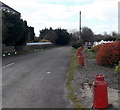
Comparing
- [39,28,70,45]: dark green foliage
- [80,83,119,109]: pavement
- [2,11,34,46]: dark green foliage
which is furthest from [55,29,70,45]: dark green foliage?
[80,83,119,109]: pavement

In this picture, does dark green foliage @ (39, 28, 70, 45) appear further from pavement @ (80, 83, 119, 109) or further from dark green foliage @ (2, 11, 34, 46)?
pavement @ (80, 83, 119, 109)

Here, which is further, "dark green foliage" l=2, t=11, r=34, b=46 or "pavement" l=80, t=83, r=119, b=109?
"dark green foliage" l=2, t=11, r=34, b=46

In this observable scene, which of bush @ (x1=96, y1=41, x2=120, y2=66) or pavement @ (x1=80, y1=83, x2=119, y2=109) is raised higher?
bush @ (x1=96, y1=41, x2=120, y2=66)

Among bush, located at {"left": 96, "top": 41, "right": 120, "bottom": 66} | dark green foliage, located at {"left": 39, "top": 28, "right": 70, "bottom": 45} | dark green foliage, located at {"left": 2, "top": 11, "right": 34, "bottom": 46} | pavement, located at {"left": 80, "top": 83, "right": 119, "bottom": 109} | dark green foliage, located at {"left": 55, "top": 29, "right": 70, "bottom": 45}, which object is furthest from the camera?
dark green foliage, located at {"left": 55, "top": 29, "right": 70, "bottom": 45}

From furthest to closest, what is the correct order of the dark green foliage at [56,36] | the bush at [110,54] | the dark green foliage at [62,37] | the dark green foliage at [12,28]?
the dark green foliage at [62,37] < the dark green foliage at [56,36] < the dark green foliage at [12,28] < the bush at [110,54]

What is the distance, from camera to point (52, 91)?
1108 cm

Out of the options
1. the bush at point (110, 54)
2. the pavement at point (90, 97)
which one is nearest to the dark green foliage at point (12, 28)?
the bush at point (110, 54)

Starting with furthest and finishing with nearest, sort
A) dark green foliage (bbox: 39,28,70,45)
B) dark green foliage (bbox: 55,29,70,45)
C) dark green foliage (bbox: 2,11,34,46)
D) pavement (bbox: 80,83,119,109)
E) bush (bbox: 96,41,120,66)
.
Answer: dark green foliage (bbox: 55,29,70,45), dark green foliage (bbox: 39,28,70,45), dark green foliage (bbox: 2,11,34,46), bush (bbox: 96,41,120,66), pavement (bbox: 80,83,119,109)

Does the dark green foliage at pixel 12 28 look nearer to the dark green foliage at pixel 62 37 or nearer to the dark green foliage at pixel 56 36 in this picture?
the dark green foliage at pixel 56 36

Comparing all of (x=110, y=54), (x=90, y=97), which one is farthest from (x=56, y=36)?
(x=90, y=97)

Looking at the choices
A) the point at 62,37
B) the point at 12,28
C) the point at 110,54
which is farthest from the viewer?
the point at 62,37

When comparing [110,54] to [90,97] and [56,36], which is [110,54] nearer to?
[90,97]

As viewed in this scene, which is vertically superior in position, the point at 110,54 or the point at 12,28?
the point at 12,28

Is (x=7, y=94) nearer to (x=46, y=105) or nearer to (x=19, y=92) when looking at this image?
(x=19, y=92)
